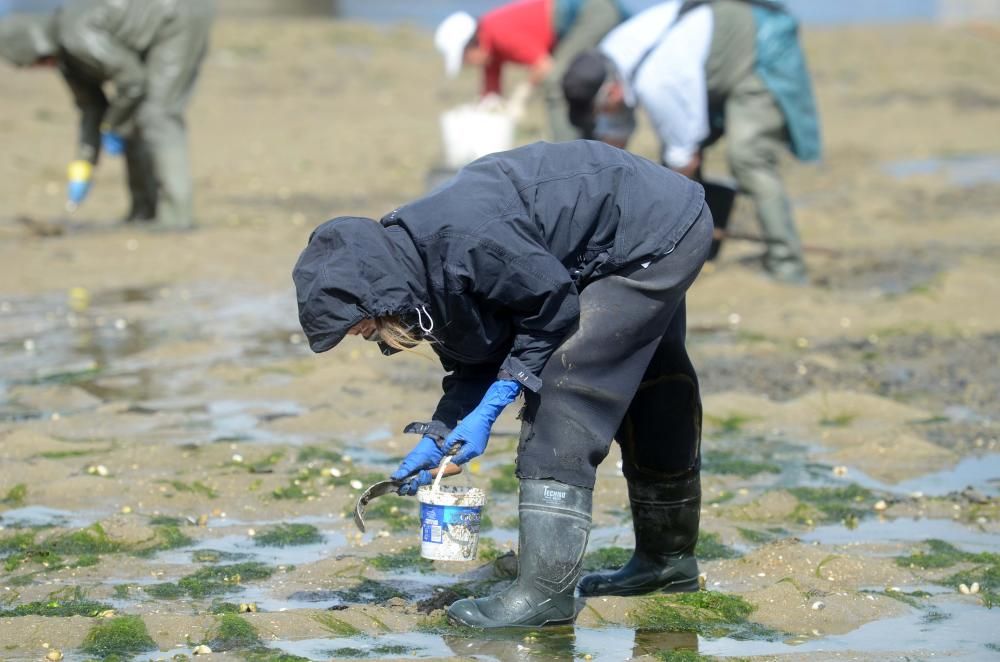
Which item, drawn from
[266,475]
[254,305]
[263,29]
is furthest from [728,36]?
[263,29]

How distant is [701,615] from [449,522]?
2.50ft

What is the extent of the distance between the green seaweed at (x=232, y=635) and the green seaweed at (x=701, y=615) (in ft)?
3.36

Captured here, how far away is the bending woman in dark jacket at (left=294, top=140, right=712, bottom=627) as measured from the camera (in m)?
3.60

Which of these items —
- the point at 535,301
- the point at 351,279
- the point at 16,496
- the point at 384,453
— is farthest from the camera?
the point at 384,453

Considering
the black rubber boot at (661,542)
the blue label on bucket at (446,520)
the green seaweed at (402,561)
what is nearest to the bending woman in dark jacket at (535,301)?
the blue label on bucket at (446,520)

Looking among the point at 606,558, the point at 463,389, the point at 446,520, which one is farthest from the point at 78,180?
the point at 446,520

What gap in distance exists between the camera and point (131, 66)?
10.2 meters

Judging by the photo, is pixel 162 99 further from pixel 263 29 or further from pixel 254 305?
pixel 263 29

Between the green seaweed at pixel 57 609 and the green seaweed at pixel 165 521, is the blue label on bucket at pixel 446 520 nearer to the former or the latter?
the green seaweed at pixel 57 609

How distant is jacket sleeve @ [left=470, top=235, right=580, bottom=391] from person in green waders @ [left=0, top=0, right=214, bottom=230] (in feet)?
23.2

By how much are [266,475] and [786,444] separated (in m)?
2.02

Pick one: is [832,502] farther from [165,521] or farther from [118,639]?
[118,639]

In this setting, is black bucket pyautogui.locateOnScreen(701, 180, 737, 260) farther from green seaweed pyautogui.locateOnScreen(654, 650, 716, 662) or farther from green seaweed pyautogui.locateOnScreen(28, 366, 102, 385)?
green seaweed pyautogui.locateOnScreen(654, 650, 716, 662)

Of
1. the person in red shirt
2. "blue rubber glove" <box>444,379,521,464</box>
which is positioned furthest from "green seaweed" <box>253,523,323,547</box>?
the person in red shirt
